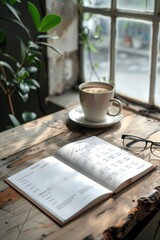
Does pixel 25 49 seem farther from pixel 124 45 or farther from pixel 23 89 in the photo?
pixel 124 45

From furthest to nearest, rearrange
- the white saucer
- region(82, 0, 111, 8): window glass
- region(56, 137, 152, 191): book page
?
1. region(82, 0, 111, 8): window glass
2. the white saucer
3. region(56, 137, 152, 191): book page

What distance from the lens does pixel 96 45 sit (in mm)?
1489

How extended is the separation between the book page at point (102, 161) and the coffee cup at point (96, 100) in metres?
0.10

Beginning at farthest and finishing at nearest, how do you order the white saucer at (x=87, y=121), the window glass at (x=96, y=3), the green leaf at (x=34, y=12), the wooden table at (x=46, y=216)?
the window glass at (x=96, y=3) → the green leaf at (x=34, y=12) → the white saucer at (x=87, y=121) → the wooden table at (x=46, y=216)

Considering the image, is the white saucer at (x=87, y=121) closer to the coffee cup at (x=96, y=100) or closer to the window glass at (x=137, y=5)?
the coffee cup at (x=96, y=100)

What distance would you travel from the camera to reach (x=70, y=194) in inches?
28.1

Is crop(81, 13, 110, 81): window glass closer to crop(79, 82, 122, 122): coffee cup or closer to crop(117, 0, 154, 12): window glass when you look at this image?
crop(117, 0, 154, 12): window glass

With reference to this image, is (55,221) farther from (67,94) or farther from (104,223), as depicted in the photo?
(67,94)

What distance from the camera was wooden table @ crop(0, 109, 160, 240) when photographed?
64 cm

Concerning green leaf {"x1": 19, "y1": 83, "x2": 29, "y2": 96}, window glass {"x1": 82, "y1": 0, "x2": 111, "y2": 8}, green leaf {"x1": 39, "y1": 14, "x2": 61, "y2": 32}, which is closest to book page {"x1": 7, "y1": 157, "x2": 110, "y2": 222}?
green leaf {"x1": 19, "y1": 83, "x2": 29, "y2": 96}

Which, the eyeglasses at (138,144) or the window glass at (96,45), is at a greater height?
the window glass at (96,45)

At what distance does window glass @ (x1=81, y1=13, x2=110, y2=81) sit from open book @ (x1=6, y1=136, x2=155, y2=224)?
649mm

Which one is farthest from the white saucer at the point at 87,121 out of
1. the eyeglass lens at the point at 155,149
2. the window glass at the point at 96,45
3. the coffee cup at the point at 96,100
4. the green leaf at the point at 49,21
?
the window glass at the point at 96,45

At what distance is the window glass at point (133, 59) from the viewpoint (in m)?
1.31
